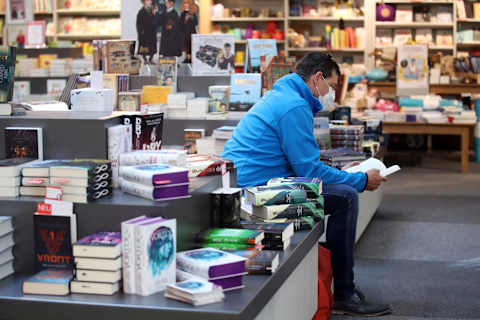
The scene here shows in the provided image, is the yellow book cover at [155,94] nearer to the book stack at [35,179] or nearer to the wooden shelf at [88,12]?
the book stack at [35,179]

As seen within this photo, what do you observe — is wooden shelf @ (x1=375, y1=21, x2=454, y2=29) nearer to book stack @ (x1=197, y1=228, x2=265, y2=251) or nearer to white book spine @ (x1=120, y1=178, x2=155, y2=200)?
book stack @ (x1=197, y1=228, x2=265, y2=251)

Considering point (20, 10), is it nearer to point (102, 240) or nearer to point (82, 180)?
point (82, 180)

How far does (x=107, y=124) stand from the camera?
2871 millimetres

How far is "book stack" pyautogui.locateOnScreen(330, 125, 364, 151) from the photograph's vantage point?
5.48 meters

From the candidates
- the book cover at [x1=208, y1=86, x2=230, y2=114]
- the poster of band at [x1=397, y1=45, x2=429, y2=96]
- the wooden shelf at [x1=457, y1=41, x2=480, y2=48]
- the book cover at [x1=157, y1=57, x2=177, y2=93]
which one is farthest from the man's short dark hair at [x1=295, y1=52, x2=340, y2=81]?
the wooden shelf at [x1=457, y1=41, x2=480, y2=48]

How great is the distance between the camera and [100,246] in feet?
7.82

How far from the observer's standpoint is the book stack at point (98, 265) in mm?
2373

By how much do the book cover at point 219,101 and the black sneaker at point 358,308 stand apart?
2.24 metres

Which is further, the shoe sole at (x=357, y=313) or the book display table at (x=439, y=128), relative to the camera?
the book display table at (x=439, y=128)

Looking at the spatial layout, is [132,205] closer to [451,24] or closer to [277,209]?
[277,209]

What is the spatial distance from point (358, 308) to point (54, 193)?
6.19ft

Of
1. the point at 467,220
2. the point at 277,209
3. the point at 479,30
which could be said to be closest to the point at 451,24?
the point at 479,30

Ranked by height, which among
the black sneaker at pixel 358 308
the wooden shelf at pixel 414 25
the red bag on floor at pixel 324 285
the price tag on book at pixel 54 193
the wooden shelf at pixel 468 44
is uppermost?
the wooden shelf at pixel 414 25

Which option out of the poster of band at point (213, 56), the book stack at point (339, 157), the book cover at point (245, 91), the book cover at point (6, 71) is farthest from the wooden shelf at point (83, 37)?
the book cover at point (6, 71)
